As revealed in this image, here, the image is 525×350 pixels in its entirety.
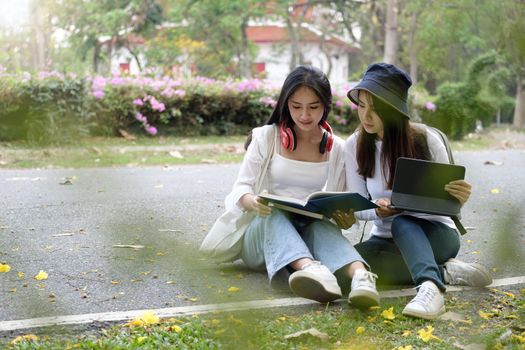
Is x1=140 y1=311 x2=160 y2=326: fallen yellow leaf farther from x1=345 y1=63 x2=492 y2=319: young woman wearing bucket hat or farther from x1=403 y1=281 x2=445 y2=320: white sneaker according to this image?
x1=345 y1=63 x2=492 y2=319: young woman wearing bucket hat

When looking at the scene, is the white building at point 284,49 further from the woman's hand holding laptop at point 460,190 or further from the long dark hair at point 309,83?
the woman's hand holding laptop at point 460,190

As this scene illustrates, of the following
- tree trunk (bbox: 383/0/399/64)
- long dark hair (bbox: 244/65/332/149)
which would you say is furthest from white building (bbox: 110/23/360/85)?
long dark hair (bbox: 244/65/332/149)

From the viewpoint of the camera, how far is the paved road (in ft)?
2.65

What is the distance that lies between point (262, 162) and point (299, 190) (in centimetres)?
21

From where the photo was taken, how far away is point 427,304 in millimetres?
2756

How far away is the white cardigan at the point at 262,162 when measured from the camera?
11.3ft

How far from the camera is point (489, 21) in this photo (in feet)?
2.22

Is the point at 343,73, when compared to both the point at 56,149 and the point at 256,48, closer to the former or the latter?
the point at 256,48

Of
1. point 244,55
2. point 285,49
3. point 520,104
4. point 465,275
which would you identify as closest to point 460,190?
point 465,275

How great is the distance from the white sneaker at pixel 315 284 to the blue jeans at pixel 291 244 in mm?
140

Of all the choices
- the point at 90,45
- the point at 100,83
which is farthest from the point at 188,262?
the point at 90,45

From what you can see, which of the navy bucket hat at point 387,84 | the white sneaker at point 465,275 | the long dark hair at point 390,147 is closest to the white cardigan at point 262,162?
the long dark hair at point 390,147

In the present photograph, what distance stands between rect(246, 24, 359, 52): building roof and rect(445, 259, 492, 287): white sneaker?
86.6 feet

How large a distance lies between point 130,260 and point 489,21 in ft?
1.69
